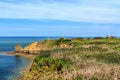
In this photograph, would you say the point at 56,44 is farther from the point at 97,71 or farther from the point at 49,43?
the point at 97,71

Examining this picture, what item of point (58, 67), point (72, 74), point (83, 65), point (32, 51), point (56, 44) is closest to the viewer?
point (72, 74)

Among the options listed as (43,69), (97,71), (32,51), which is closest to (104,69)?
(97,71)

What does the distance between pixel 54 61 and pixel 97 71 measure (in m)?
11.4

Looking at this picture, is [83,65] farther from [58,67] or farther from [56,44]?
[56,44]

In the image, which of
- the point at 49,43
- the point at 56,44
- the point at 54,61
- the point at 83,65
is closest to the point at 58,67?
the point at 54,61

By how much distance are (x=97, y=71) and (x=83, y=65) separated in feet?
23.1

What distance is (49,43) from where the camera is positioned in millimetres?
123750

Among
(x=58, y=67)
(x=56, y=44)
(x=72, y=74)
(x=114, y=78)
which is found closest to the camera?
(x=114, y=78)

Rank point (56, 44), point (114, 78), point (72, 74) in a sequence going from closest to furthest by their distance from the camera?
point (114, 78) → point (72, 74) → point (56, 44)

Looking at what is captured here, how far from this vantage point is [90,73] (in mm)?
23844

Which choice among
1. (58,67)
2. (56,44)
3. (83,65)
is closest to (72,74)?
(83,65)

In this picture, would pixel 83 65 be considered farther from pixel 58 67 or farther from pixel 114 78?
pixel 114 78

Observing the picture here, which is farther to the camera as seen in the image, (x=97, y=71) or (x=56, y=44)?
(x=56, y=44)

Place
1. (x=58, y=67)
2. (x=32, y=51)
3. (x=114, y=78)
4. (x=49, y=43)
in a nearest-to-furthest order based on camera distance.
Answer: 1. (x=114, y=78)
2. (x=58, y=67)
3. (x=49, y=43)
4. (x=32, y=51)
